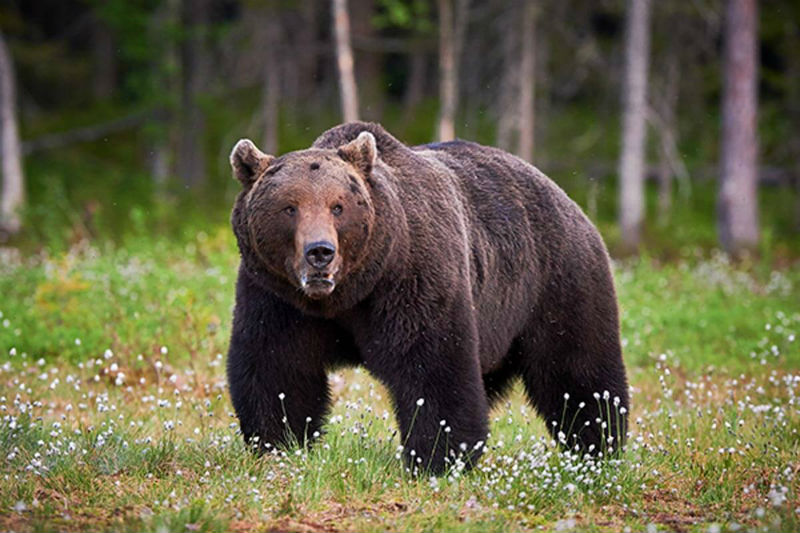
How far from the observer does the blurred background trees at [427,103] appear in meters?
20.0

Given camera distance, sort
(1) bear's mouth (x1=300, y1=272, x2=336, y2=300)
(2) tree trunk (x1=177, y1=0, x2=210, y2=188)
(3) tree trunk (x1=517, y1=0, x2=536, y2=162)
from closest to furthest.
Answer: (1) bear's mouth (x1=300, y1=272, x2=336, y2=300) < (3) tree trunk (x1=517, y1=0, x2=536, y2=162) < (2) tree trunk (x1=177, y1=0, x2=210, y2=188)

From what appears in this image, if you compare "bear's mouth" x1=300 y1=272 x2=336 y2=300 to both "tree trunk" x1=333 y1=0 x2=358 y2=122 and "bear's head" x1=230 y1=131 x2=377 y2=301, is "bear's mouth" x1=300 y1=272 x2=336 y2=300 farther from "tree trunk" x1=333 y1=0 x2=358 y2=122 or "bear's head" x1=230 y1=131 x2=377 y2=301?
"tree trunk" x1=333 y1=0 x2=358 y2=122

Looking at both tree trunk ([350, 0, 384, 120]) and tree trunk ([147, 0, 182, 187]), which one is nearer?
tree trunk ([147, 0, 182, 187])

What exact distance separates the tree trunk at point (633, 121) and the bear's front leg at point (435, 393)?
14762 millimetres

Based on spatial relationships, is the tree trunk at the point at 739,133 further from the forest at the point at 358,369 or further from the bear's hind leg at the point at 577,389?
the bear's hind leg at the point at 577,389

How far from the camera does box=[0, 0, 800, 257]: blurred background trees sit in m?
20.0

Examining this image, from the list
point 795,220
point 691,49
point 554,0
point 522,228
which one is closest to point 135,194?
point 554,0

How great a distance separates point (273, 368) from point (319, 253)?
95 centimetres

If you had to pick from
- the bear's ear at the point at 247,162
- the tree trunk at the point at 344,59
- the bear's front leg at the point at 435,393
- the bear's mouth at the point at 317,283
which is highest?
the tree trunk at the point at 344,59

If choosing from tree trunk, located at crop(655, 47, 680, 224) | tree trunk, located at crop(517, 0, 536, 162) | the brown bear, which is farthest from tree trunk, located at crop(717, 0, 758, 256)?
the brown bear

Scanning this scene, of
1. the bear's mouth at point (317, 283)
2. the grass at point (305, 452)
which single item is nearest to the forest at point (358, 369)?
the grass at point (305, 452)

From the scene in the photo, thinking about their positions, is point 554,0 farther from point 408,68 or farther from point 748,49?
point 408,68

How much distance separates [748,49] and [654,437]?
48.8 feet

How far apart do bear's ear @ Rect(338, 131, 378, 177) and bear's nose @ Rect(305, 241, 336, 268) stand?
0.68 m
